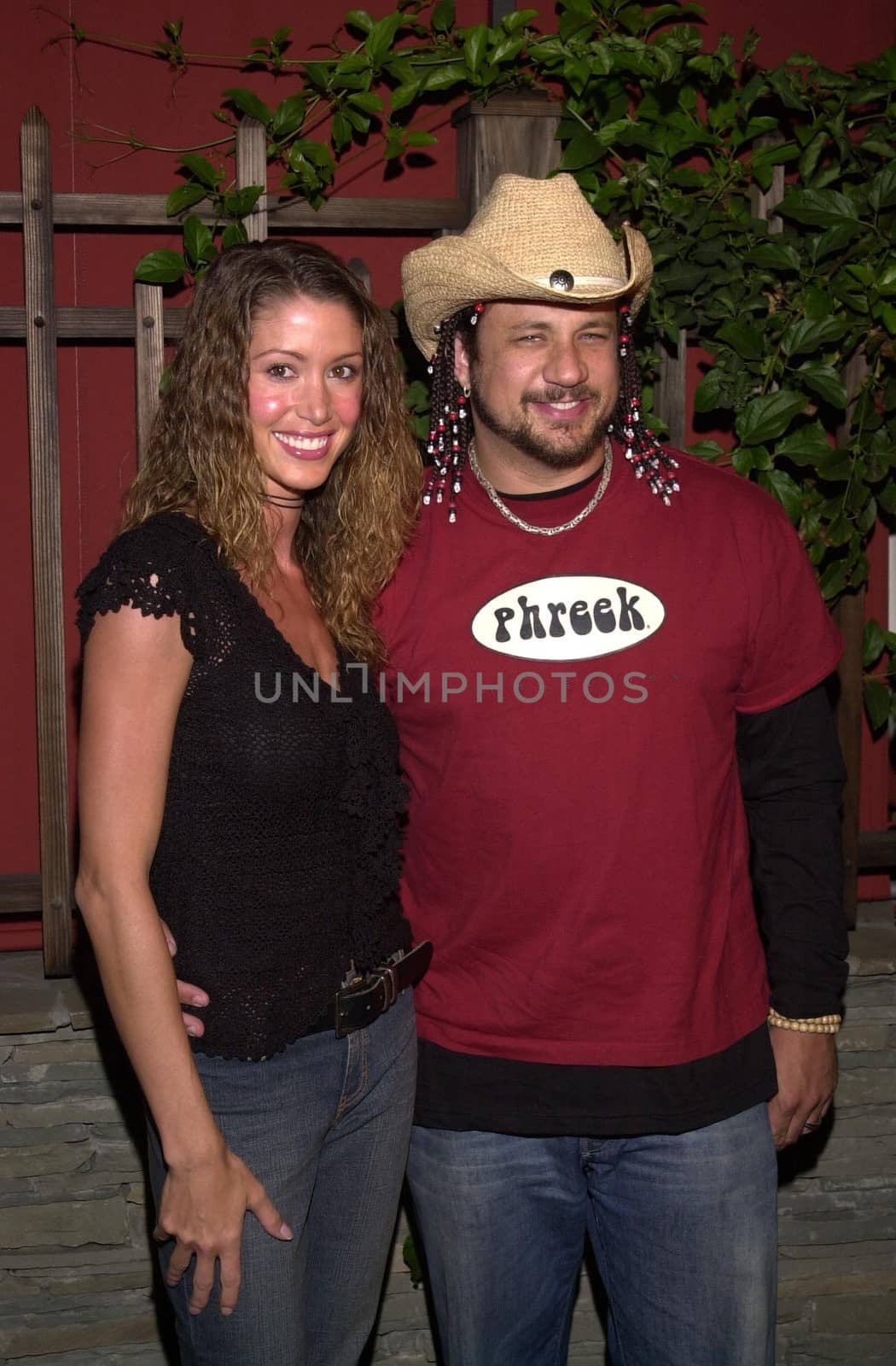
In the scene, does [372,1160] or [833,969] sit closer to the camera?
[372,1160]

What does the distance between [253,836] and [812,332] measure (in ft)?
5.09

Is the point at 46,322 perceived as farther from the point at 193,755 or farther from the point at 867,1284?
the point at 867,1284

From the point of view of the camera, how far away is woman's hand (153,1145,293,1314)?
1800 mm

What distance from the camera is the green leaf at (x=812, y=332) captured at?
274 centimetres

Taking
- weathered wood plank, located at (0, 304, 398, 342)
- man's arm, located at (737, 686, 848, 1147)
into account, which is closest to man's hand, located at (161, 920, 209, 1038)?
man's arm, located at (737, 686, 848, 1147)

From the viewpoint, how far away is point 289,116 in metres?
2.72

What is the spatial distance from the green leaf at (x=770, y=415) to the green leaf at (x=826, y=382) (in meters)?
0.04

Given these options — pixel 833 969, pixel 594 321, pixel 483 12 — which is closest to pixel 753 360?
pixel 594 321

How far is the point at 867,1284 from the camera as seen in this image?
10.1 feet

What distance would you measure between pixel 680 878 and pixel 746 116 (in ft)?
5.30

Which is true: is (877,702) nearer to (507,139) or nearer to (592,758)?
(592,758)

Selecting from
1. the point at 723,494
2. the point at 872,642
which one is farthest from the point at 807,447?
the point at 723,494

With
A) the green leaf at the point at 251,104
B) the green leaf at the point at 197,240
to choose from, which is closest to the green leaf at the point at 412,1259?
the green leaf at the point at 197,240

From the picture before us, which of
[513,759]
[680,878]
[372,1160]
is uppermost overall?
[513,759]
